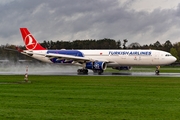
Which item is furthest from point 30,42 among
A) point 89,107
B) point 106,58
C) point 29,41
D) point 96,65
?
A: point 89,107

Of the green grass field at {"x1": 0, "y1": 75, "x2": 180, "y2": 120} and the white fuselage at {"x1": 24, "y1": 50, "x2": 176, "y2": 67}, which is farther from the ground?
the white fuselage at {"x1": 24, "y1": 50, "x2": 176, "y2": 67}

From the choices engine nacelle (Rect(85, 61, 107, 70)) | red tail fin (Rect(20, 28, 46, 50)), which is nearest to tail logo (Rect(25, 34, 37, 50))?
red tail fin (Rect(20, 28, 46, 50))

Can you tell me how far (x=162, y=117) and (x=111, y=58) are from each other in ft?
131

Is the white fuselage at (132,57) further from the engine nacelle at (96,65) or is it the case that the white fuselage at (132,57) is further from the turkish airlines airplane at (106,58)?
the engine nacelle at (96,65)

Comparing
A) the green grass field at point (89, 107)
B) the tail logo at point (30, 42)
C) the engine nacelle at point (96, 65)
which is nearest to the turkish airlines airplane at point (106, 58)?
the engine nacelle at point (96, 65)

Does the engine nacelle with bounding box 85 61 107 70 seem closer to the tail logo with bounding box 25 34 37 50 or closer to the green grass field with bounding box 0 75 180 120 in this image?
the tail logo with bounding box 25 34 37 50

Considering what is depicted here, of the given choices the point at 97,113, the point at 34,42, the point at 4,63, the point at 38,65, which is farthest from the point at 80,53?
the point at 97,113

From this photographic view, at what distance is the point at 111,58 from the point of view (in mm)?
52500

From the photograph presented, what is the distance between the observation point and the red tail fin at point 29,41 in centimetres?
6081

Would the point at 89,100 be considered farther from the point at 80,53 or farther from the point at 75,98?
the point at 80,53

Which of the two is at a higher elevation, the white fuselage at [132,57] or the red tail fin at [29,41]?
the red tail fin at [29,41]

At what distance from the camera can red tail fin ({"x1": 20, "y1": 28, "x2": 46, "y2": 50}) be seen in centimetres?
6081

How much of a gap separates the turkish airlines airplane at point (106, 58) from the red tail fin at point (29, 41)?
4.84ft

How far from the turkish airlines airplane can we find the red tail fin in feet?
4.84
